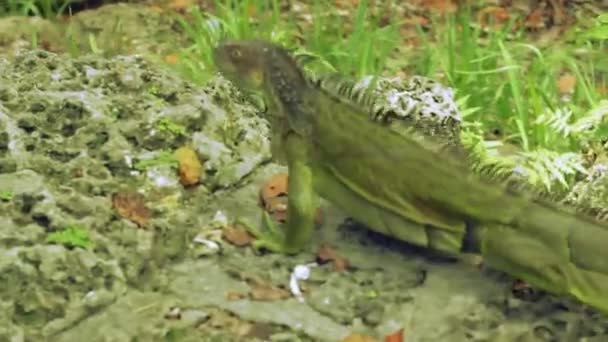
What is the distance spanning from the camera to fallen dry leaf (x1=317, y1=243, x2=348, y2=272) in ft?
11.7

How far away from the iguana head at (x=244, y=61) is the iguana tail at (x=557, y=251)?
0.96 metres

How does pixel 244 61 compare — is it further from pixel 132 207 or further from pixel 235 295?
pixel 235 295

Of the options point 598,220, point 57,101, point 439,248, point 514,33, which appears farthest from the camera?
point 514,33

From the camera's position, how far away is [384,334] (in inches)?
130

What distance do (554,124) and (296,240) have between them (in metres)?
1.41

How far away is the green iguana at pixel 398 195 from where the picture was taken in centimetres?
330

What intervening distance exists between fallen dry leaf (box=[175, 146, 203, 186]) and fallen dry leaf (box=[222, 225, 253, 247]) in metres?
0.27

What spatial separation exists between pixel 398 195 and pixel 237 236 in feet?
1.89

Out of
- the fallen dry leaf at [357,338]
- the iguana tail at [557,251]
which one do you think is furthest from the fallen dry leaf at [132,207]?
the iguana tail at [557,251]

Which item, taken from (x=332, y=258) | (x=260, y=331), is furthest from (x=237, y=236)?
(x=260, y=331)

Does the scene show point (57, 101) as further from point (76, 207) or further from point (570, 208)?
point (570, 208)

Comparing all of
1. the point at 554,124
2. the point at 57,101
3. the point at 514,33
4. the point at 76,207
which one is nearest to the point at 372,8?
the point at 514,33

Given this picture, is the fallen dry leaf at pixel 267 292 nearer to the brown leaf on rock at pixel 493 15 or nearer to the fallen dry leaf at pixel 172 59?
the fallen dry leaf at pixel 172 59

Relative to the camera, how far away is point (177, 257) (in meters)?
3.61
